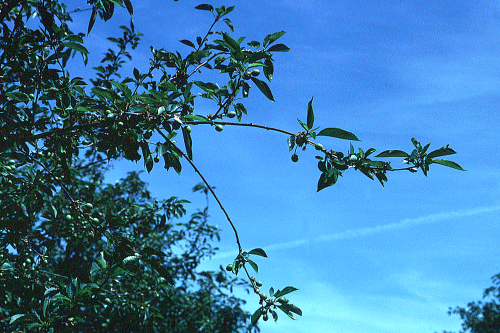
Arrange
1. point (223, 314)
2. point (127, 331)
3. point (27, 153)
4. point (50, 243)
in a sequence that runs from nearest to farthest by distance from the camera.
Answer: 1. point (27, 153)
2. point (50, 243)
3. point (127, 331)
4. point (223, 314)

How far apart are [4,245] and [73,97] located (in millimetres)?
1747

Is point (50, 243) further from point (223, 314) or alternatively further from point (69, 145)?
point (223, 314)

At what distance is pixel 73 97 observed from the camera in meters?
2.80

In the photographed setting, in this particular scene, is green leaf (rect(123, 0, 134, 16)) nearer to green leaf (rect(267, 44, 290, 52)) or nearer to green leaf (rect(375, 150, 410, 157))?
green leaf (rect(267, 44, 290, 52))

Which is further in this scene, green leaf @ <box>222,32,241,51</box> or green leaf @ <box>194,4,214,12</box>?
green leaf @ <box>194,4,214,12</box>

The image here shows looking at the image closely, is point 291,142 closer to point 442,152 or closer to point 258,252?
point 258,252

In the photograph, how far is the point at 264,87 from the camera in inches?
99.7

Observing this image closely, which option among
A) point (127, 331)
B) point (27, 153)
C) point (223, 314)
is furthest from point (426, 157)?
point (223, 314)

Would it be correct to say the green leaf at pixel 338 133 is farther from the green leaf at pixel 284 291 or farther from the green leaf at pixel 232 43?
the green leaf at pixel 284 291

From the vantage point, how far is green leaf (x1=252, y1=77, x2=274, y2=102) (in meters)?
2.51

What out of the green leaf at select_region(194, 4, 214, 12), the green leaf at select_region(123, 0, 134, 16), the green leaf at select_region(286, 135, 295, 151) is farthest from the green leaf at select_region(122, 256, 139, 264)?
the green leaf at select_region(194, 4, 214, 12)

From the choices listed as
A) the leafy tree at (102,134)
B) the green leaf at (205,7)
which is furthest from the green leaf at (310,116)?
the green leaf at (205,7)

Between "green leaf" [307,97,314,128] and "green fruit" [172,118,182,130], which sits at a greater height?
"green leaf" [307,97,314,128]

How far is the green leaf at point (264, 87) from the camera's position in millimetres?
2510
